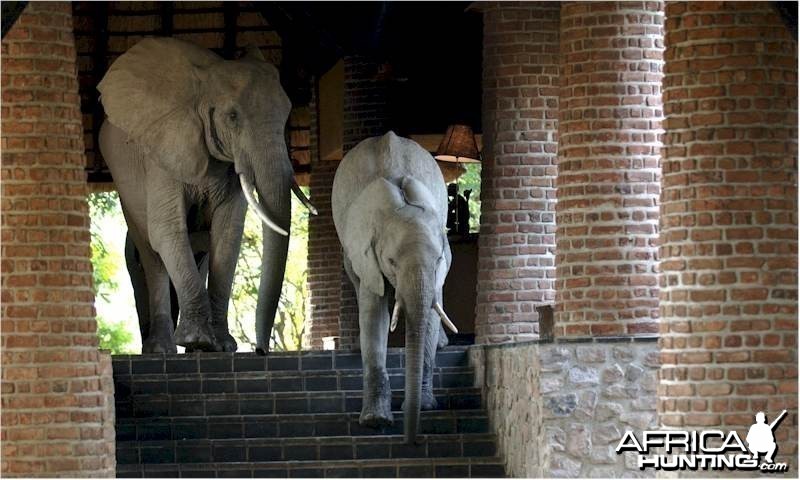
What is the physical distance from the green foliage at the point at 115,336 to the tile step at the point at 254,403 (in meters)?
23.8

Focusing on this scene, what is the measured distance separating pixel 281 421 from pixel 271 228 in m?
1.69

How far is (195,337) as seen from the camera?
14570 mm

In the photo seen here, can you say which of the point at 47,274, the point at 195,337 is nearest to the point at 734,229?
the point at 47,274

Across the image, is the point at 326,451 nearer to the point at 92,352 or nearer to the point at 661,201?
the point at 92,352

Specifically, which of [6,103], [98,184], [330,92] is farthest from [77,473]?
[98,184]

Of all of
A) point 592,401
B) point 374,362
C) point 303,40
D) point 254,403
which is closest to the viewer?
point 592,401

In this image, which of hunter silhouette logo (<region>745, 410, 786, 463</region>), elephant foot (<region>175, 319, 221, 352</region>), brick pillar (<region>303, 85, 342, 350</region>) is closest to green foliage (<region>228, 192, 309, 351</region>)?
brick pillar (<region>303, 85, 342, 350</region>)

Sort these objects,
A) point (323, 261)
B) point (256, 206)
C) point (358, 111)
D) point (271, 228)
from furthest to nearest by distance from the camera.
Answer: point (323, 261) < point (358, 111) < point (271, 228) < point (256, 206)

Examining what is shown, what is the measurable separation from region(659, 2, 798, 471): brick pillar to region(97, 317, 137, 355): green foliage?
28084 millimetres

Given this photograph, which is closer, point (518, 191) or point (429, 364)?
point (429, 364)

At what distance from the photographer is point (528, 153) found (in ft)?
50.1

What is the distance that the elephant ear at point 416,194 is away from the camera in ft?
42.2

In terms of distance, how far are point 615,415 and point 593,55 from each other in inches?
96.4

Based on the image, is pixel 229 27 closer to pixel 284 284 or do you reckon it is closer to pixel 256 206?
pixel 256 206
